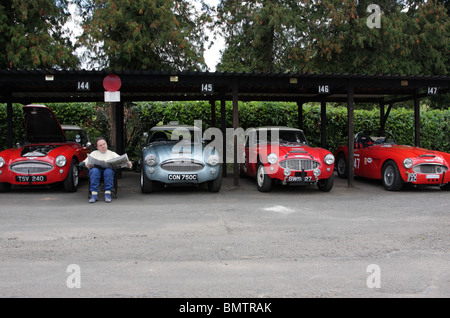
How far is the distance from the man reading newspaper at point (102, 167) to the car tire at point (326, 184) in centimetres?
461

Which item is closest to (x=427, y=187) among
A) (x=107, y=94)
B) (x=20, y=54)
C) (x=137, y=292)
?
(x=107, y=94)

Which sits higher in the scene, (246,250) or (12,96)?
(12,96)

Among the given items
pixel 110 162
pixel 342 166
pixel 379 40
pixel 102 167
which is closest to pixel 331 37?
pixel 379 40

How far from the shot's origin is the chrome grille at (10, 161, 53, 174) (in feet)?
29.0

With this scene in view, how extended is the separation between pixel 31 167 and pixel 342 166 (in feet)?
29.0

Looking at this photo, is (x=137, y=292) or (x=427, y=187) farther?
(x=427, y=187)

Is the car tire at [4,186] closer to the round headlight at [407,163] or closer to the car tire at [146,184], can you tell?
the car tire at [146,184]

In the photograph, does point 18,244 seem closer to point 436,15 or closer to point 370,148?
point 370,148

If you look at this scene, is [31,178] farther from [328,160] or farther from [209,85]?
[328,160]

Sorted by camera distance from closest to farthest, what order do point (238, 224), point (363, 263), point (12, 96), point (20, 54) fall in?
point (363, 263) < point (238, 224) < point (12, 96) < point (20, 54)

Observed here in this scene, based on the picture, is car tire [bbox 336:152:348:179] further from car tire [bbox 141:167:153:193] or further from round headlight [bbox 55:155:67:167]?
round headlight [bbox 55:155:67:167]

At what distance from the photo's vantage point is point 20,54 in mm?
14211

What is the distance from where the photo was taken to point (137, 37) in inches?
586

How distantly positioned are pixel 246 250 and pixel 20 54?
43.1ft
